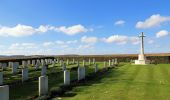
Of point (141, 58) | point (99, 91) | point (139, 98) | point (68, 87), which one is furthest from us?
point (141, 58)

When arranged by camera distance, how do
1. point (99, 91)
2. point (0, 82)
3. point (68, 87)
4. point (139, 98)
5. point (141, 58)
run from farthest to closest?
point (141, 58)
point (0, 82)
point (68, 87)
point (99, 91)
point (139, 98)

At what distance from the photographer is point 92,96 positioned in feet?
41.7

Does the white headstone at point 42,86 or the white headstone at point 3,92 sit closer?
the white headstone at point 3,92

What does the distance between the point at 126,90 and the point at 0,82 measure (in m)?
6.90

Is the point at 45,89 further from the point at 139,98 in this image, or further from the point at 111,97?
the point at 139,98

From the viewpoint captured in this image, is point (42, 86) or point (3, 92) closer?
point (3, 92)

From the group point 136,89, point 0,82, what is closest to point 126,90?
point 136,89

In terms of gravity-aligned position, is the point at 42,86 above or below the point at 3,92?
below

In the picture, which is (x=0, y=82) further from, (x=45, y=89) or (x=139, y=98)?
(x=139, y=98)

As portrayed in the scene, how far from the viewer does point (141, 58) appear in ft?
141

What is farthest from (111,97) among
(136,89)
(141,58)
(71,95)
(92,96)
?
(141,58)

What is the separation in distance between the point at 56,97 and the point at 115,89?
355cm

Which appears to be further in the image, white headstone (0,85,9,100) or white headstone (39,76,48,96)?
white headstone (39,76,48,96)

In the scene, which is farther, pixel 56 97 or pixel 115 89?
pixel 115 89
